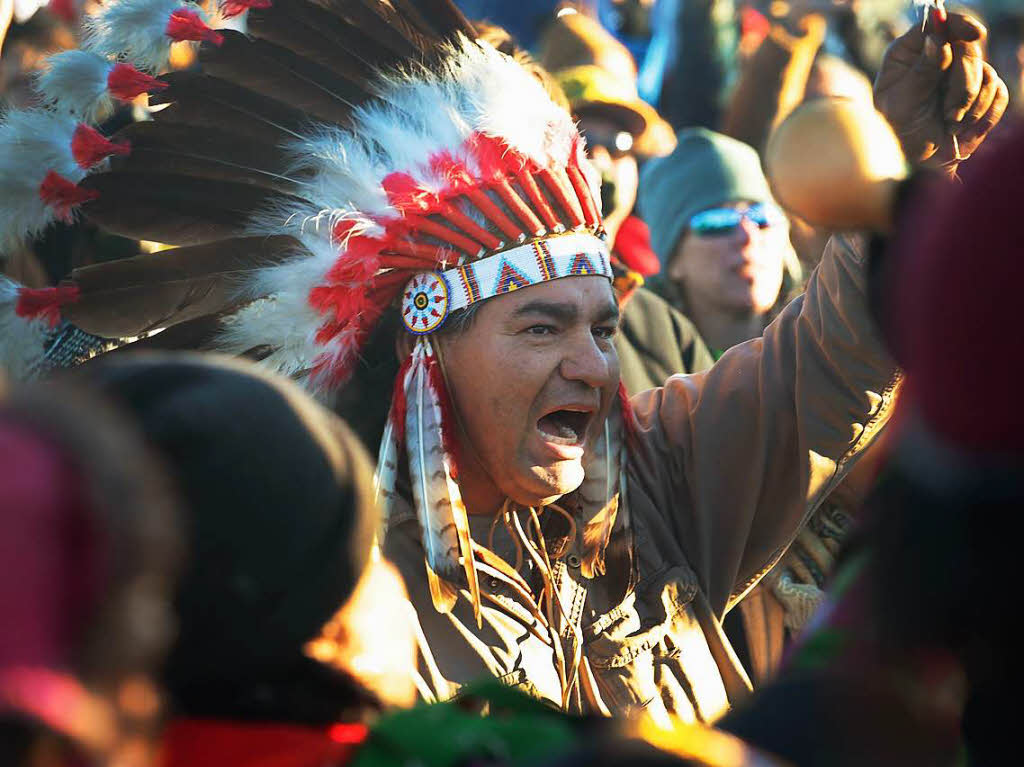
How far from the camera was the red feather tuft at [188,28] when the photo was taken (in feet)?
10.8

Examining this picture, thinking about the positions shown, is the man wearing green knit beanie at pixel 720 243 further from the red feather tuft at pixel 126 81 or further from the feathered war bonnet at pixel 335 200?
the red feather tuft at pixel 126 81

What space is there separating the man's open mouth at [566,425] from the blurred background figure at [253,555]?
64.8 inches

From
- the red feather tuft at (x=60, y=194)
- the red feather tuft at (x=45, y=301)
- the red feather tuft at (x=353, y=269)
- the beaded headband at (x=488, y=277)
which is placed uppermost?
the red feather tuft at (x=60, y=194)

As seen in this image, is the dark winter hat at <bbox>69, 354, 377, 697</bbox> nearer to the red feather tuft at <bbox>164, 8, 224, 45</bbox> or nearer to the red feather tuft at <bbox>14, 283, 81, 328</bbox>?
the red feather tuft at <bbox>14, 283, 81, 328</bbox>

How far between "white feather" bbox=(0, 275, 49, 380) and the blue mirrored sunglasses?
275 cm

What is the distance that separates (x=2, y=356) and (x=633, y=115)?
350 centimetres

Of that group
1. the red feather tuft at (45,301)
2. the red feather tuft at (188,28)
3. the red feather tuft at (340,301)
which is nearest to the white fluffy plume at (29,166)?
the red feather tuft at (45,301)

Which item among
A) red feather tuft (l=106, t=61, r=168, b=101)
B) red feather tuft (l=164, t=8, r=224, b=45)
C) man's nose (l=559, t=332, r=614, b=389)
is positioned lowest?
man's nose (l=559, t=332, r=614, b=389)

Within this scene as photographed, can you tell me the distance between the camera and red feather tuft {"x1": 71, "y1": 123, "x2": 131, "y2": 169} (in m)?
3.25

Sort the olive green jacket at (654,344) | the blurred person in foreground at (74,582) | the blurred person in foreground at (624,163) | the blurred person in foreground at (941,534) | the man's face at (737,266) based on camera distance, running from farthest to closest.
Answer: the man's face at (737,266) → the olive green jacket at (654,344) → the blurred person in foreground at (624,163) → the blurred person in foreground at (941,534) → the blurred person in foreground at (74,582)

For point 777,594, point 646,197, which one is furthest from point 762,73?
point 777,594

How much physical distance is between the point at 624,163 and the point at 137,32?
110 inches

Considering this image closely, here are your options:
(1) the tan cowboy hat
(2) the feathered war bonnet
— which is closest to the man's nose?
(2) the feathered war bonnet

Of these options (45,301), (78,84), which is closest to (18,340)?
(45,301)
